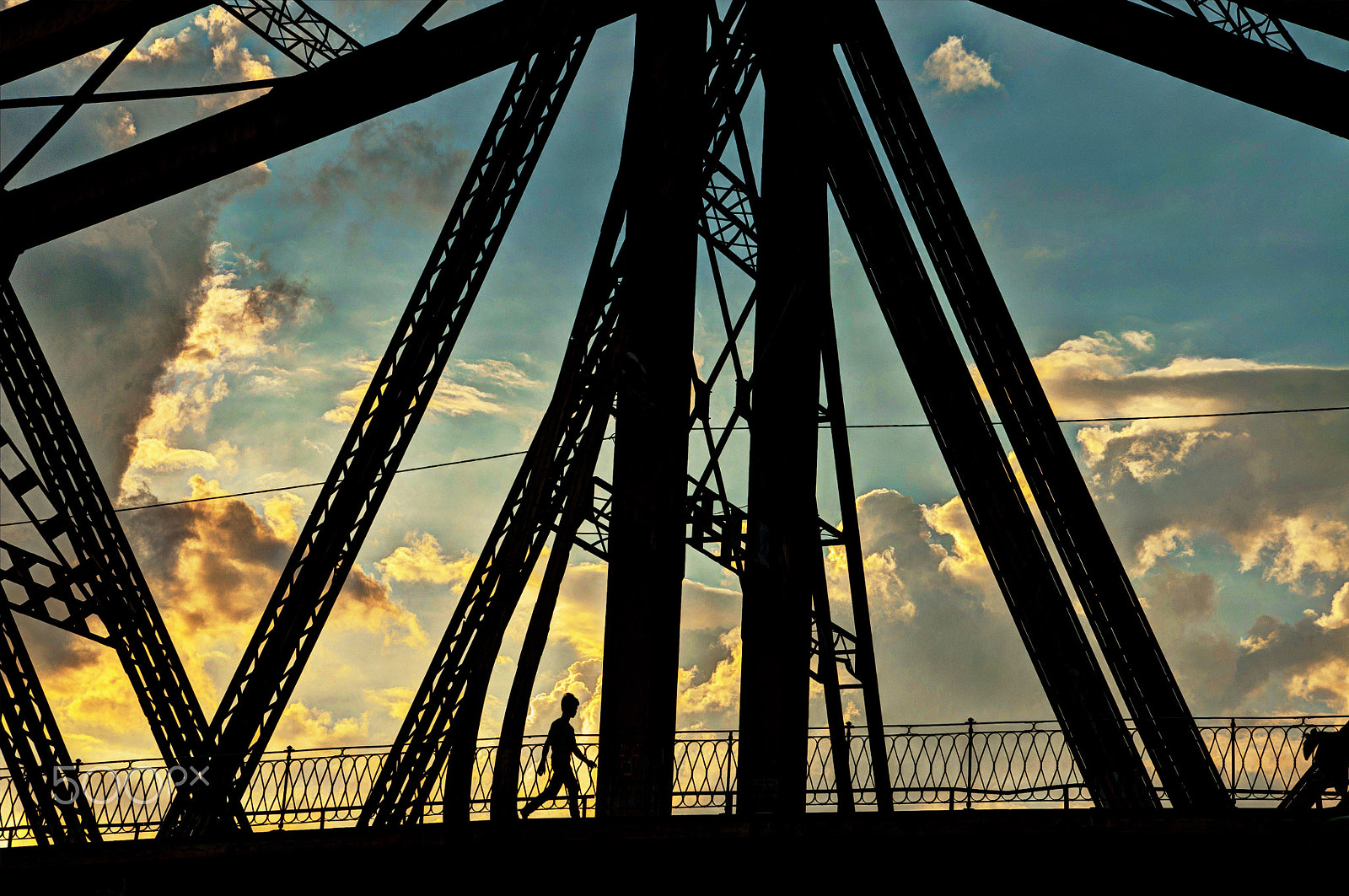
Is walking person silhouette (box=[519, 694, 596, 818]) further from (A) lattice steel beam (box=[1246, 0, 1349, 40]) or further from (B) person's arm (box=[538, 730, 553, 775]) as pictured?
(A) lattice steel beam (box=[1246, 0, 1349, 40])

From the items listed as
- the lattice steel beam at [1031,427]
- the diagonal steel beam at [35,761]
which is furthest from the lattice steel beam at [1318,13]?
the diagonal steel beam at [35,761]

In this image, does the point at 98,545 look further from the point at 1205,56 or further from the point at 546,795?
the point at 1205,56

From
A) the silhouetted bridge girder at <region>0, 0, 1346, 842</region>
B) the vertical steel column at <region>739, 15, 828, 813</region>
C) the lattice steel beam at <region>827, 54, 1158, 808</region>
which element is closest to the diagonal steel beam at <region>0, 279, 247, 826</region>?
the silhouetted bridge girder at <region>0, 0, 1346, 842</region>

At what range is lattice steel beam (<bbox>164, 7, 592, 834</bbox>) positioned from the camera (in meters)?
11.7

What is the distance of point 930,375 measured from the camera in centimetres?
1386

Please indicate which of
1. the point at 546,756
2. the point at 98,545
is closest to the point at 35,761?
the point at 98,545

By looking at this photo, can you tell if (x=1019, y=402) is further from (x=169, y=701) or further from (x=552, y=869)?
(x=169, y=701)

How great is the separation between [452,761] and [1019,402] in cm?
682

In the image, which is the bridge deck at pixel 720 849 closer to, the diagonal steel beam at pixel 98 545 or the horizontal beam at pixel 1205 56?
the diagonal steel beam at pixel 98 545

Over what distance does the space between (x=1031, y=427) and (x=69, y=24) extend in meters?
10.9

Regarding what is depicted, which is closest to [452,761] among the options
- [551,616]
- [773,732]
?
[551,616]

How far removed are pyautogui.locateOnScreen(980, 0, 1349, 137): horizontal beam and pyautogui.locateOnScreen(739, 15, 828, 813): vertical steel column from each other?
3.70m

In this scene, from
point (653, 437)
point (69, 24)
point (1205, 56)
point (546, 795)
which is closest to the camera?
point (546, 795)

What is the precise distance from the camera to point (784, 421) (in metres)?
12.1
